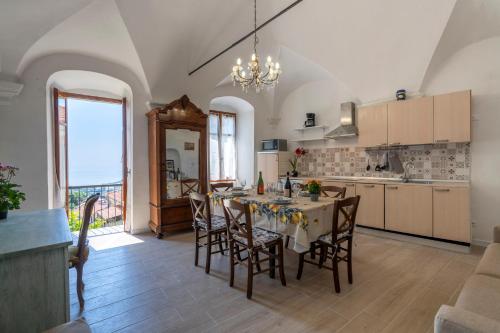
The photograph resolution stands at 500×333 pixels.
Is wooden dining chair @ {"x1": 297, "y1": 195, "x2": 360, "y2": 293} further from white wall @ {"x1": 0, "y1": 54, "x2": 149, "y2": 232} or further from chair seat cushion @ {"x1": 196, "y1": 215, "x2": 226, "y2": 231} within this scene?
white wall @ {"x1": 0, "y1": 54, "x2": 149, "y2": 232}

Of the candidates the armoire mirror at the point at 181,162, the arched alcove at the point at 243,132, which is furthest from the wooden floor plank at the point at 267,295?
the arched alcove at the point at 243,132

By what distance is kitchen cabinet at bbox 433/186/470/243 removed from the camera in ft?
10.7

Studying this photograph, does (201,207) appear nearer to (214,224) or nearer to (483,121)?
(214,224)

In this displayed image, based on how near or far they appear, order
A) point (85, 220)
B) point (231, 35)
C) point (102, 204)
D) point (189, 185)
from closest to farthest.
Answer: point (85, 220) < point (231, 35) < point (189, 185) < point (102, 204)

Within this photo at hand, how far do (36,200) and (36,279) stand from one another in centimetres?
277

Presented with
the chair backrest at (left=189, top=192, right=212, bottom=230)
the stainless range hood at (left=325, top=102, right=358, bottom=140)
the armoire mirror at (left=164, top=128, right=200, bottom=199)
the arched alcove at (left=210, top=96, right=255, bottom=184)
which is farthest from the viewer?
the arched alcove at (left=210, top=96, right=255, bottom=184)

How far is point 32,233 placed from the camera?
5.20ft

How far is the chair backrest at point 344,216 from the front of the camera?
7.26ft

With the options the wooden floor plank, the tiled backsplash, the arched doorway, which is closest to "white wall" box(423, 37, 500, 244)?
the tiled backsplash

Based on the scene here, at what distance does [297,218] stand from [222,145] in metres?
4.34

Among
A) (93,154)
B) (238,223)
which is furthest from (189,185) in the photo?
(238,223)

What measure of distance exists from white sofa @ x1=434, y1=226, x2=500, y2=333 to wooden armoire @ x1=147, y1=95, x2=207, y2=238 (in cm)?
368

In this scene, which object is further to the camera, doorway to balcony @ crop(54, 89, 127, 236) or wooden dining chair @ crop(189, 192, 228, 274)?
doorway to balcony @ crop(54, 89, 127, 236)

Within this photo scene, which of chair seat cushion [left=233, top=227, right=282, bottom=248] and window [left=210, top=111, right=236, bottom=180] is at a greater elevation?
window [left=210, top=111, right=236, bottom=180]
